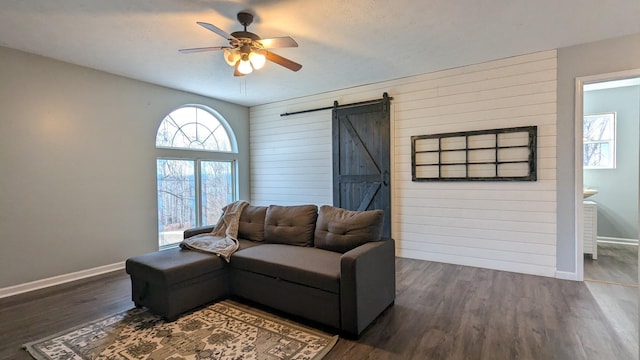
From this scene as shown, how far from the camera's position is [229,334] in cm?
241

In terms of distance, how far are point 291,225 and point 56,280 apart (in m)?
3.01

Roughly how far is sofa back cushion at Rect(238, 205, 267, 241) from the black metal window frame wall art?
7.70 feet

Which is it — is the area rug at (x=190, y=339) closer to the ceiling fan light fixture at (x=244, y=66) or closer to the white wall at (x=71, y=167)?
the white wall at (x=71, y=167)

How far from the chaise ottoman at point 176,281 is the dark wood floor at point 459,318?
0.46 meters

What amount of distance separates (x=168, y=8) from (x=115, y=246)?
332cm

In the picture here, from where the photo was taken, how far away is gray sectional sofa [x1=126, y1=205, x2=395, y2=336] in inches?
93.4

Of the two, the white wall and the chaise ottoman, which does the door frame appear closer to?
the chaise ottoman

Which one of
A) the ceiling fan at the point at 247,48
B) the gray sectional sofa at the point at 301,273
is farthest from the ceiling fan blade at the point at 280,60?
the gray sectional sofa at the point at 301,273

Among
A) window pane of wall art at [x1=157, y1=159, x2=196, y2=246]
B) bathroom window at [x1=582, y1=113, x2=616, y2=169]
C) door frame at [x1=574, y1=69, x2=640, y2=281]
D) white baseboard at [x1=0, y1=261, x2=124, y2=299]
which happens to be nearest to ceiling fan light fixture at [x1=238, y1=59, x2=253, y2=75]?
window pane of wall art at [x1=157, y1=159, x2=196, y2=246]

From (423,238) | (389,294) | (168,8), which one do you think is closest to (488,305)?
(389,294)

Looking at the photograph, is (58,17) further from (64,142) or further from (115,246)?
(115,246)

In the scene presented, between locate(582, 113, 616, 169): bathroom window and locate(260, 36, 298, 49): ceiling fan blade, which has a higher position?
locate(260, 36, 298, 49): ceiling fan blade

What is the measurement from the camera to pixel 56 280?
367cm

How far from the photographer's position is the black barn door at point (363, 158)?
4719mm
